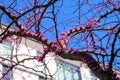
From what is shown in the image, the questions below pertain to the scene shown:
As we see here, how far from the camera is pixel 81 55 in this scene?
5.51 meters

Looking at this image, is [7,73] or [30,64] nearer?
[7,73]

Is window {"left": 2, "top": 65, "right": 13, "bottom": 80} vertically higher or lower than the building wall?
lower

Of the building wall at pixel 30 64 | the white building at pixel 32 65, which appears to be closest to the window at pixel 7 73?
the white building at pixel 32 65

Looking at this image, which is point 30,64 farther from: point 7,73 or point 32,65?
point 7,73

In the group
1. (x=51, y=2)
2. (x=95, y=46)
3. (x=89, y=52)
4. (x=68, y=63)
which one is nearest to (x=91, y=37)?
(x=95, y=46)

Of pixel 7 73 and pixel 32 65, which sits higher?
pixel 32 65

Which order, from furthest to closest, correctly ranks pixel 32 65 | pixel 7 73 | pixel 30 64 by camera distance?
pixel 32 65 < pixel 30 64 < pixel 7 73

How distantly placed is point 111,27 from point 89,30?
Answer: 441 millimetres

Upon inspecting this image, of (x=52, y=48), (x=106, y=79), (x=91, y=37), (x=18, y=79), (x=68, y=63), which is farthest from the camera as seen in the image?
(x=68, y=63)

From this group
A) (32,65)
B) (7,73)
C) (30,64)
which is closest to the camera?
(7,73)

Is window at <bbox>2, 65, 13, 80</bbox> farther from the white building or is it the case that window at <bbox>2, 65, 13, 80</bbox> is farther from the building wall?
the building wall

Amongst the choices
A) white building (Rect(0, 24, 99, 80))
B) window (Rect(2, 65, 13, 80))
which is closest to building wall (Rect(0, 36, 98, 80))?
white building (Rect(0, 24, 99, 80))

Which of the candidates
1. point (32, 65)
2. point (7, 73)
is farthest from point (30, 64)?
point (7, 73)

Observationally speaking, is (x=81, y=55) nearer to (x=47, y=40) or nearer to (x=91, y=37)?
(x=47, y=40)
